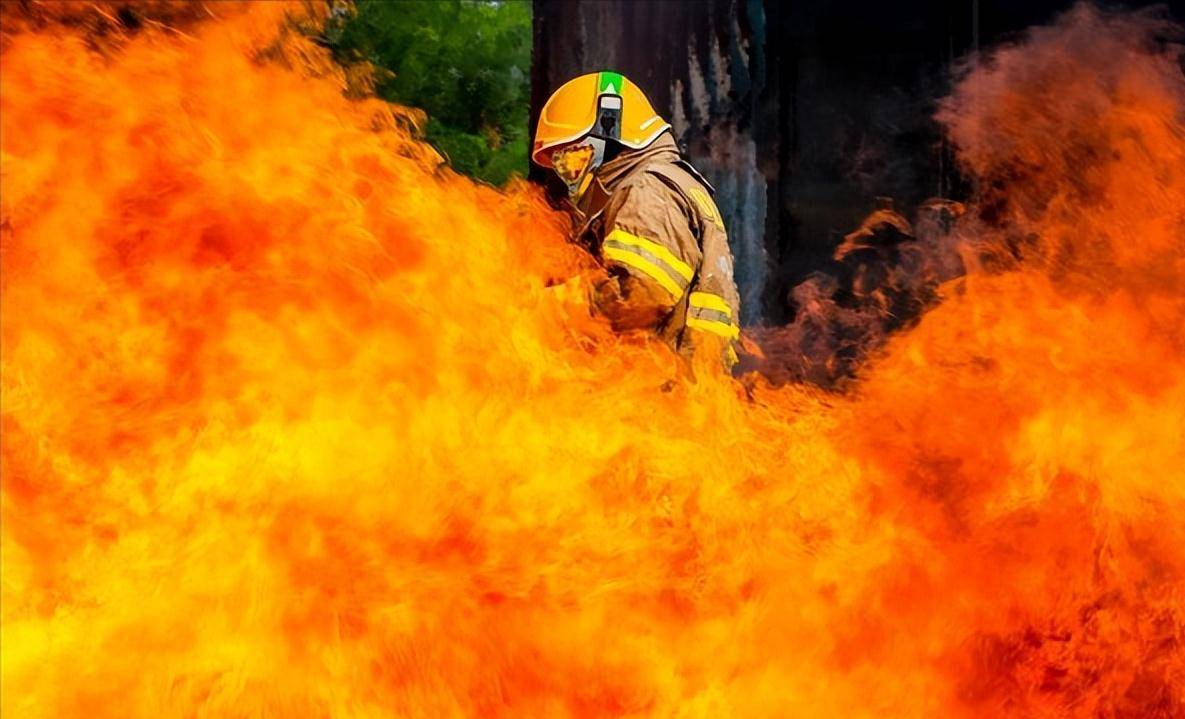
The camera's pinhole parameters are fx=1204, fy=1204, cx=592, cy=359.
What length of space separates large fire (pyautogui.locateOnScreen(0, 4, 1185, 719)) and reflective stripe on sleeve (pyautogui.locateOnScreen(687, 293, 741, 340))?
0.70ft

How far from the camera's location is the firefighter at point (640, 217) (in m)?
4.39

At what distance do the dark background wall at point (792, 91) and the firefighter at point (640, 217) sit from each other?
181cm

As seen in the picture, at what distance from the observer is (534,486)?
11.9 feet

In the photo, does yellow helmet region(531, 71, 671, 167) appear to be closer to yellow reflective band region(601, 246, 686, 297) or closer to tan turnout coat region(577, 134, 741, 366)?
tan turnout coat region(577, 134, 741, 366)

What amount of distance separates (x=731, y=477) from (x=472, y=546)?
0.88 m

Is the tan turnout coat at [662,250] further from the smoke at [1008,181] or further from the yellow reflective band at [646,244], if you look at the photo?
the smoke at [1008,181]

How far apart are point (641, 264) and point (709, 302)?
1.42 feet

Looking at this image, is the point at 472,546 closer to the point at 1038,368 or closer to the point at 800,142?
the point at 1038,368

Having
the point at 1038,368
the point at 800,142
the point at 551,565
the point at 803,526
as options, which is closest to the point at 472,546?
the point at 551,565

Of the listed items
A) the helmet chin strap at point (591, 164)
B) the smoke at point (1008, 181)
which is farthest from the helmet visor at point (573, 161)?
the smoke at point (1008, 181)

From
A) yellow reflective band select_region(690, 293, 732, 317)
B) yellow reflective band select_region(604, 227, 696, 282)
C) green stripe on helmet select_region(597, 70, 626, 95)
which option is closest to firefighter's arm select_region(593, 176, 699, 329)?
yellow reflective band select_region(604, 227, 696, 282)

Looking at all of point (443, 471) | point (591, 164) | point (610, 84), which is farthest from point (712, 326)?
point (443, 471)

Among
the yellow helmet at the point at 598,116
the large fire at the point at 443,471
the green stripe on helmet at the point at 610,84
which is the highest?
the green stripe on helmet at the point at 610,84

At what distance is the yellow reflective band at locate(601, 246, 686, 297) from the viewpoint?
437 cm
